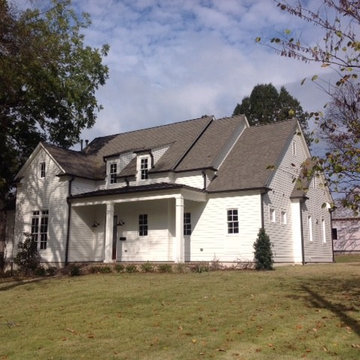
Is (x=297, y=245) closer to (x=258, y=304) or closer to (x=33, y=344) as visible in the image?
(x=258, y=304)

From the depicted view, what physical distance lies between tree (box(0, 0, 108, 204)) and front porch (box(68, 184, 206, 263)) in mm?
4862

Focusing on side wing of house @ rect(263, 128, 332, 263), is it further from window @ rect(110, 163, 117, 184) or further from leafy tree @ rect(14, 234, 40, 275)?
leafy tree @ rect(14, 234, 40, 275)

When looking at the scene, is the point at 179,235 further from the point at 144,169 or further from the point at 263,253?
the point at 144,169

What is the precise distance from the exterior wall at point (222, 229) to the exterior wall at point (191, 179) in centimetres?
100

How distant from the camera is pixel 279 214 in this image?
22938mm

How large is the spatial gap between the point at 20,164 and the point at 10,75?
10793 mm

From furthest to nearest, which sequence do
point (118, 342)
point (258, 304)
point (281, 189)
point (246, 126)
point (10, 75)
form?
point (246, 126), point (281, 189), point (10, 75), point (258, 304), point (118, 342)

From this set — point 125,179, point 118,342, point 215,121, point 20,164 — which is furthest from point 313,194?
point 118,342

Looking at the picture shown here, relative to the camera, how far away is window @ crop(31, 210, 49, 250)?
83.8 ft

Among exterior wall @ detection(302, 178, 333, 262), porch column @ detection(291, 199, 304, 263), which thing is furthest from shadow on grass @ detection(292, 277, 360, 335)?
exterior wall @ detection(302, 178, 333, 262)

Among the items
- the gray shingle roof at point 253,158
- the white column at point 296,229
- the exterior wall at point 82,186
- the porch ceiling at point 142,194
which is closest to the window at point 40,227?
the exterior wall at point 82,186

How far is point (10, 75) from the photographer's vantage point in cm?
1930

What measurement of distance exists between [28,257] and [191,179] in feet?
33.2

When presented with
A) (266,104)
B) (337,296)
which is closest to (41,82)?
(337,296)
